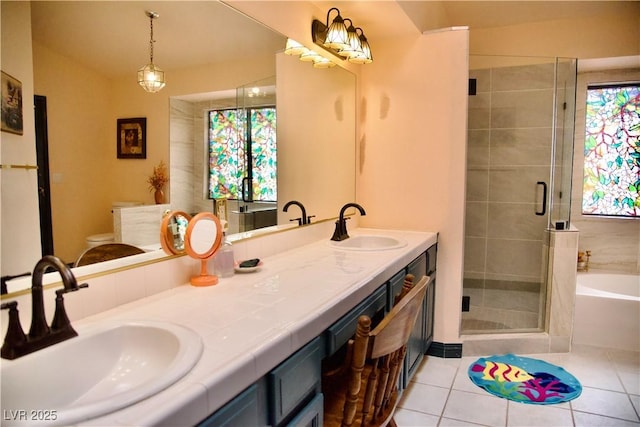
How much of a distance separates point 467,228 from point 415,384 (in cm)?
203

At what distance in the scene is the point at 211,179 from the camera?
172cm

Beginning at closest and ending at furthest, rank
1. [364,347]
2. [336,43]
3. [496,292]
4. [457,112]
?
1. [364,347]
2. [336,43]
3. [457,112]
4. [496,292]

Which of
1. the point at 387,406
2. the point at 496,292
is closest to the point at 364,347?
the point at 387,406

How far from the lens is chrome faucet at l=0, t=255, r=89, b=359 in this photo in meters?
0.90

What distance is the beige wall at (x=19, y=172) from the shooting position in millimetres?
994

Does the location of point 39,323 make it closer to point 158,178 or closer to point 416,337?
point 158,178

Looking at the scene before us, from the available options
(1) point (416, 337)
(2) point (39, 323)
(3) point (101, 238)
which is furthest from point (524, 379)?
(2) point (39, 323)

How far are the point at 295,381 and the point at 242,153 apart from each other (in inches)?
44.1

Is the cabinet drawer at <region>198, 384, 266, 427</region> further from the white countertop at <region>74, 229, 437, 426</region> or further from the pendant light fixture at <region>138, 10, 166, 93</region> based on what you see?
the pendant light fixture at <region>138, 10, 166, 93</region>

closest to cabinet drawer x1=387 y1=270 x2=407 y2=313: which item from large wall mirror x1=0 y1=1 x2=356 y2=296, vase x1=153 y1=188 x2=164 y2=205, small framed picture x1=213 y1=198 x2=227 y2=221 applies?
large wall mirror x1=0 y1=1 x2=356 y2=296

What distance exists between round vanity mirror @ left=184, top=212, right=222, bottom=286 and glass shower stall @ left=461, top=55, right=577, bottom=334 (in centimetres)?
247

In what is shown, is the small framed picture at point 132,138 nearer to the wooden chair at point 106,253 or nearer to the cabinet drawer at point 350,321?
the wooden chair at point 106,253

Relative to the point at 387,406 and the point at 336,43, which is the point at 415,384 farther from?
the point at 336,43

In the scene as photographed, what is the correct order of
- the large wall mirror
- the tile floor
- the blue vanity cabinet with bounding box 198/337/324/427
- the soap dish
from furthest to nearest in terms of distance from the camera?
the tile floor < the soap dish < the large wall mirror < the blue vanity cabinet with bounding box 198/337/324/427
